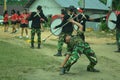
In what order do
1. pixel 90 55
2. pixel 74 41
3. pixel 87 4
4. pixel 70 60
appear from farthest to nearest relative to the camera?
pixel 87 4
pixel 90 55
pixel 74 41
pixel 70 60

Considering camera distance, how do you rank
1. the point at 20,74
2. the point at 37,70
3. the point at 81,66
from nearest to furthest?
the point at 20,74 < the point at 37,70 < the point at 81,66

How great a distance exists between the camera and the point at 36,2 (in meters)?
59.1

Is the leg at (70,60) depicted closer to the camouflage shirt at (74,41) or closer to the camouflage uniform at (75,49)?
the camouflage uniform at (75,49)

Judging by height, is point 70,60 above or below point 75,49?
below

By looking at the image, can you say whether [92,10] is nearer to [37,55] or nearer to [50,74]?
[37,55]

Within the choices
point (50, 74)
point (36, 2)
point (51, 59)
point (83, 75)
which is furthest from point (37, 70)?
point (36, 2)

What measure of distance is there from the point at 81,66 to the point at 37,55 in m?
3.21

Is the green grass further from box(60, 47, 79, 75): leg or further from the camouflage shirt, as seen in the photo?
the camouflage shirt

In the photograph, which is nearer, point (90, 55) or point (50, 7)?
point (90, 55)

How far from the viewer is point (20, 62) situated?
14922mm


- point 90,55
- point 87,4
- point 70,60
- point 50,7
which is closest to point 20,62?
point 70,60

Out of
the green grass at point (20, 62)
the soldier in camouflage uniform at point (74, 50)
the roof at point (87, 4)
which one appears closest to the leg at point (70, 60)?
the soldier in camouflage uniform at point (74, 50)

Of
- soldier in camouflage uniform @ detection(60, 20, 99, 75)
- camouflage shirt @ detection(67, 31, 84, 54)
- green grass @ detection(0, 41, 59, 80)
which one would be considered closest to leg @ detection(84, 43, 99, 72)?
soldier in camouflage uniform @ detection(60, 20, 99, 75)

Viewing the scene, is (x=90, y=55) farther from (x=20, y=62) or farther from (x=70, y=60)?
(x=20, y=62)
